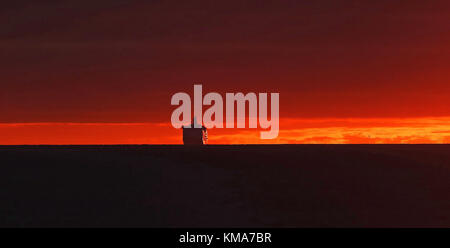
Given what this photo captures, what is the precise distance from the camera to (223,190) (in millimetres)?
50875

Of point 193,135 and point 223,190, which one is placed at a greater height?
point 193,135

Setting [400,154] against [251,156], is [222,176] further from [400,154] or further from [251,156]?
[400,154]

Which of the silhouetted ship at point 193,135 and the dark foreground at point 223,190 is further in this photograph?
the silhouetted ship at point 193,135

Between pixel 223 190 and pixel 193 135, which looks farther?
pixel 193 135

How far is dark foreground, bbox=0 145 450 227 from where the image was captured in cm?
4328

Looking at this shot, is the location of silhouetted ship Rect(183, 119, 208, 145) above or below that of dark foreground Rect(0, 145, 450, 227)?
above

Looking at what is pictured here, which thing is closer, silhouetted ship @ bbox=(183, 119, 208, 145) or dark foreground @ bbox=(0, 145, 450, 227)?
dark foreground @ bbox=(0, 145, 450, 227)

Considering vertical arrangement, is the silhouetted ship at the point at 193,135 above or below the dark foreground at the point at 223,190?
above

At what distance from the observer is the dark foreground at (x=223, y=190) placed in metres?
43.3

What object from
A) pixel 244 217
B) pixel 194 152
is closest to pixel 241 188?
pixel 244 217
